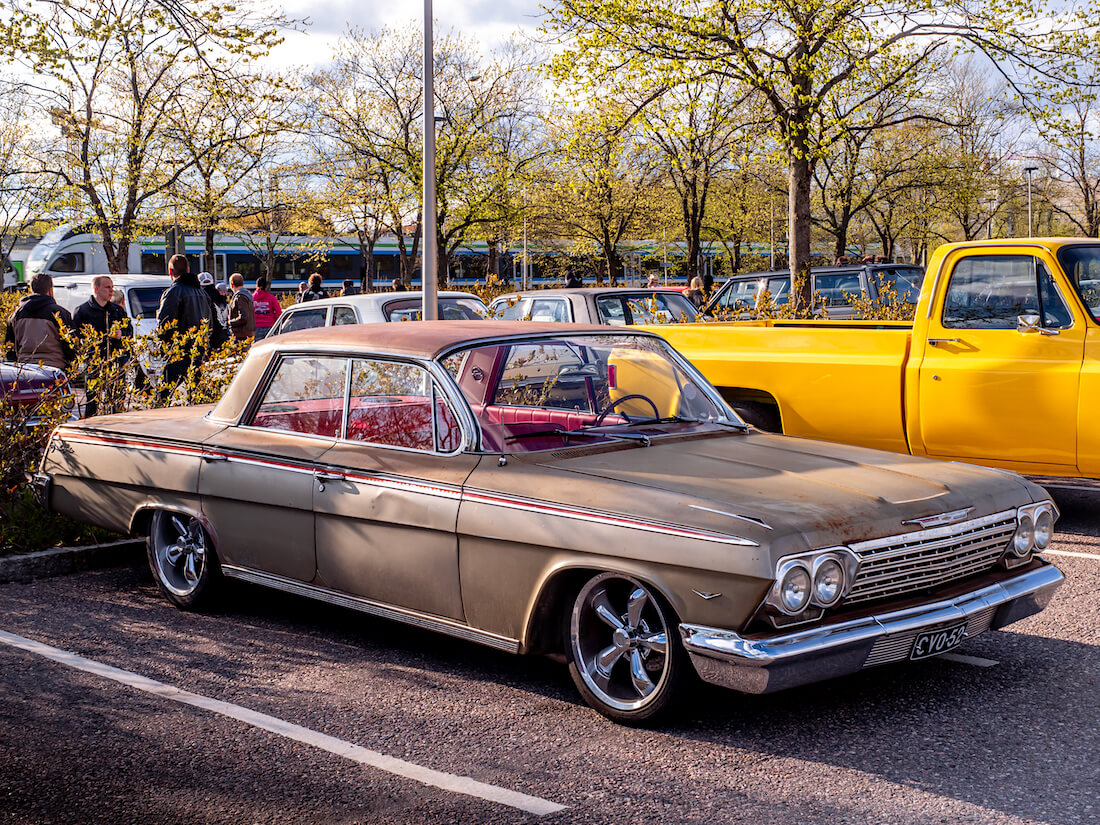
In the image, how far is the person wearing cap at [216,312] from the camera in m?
14.1

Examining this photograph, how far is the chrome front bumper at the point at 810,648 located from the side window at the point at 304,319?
11.0 metres

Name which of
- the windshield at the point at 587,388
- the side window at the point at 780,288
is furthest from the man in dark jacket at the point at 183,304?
the side window at the point at 780,288

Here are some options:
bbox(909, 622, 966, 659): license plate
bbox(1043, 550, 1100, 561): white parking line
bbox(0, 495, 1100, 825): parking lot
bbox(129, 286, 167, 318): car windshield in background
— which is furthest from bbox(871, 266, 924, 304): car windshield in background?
bbox(909, 622, 966, 659): license plate

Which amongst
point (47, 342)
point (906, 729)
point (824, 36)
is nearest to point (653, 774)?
point (906, 729)

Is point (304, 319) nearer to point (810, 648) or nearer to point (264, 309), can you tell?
point (264, 309)

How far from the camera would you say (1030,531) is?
500 cm

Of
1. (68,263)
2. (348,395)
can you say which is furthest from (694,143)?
(68,263)

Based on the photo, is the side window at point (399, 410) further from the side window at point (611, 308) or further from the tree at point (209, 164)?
the tree at point (209, 164)

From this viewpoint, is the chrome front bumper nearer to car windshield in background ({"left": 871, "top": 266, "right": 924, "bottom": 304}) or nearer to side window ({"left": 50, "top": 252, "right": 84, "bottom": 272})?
car windshield in background ({"left": 871, "top": 266, "right": 924, "bottom": 304})

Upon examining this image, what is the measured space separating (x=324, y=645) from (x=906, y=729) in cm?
268

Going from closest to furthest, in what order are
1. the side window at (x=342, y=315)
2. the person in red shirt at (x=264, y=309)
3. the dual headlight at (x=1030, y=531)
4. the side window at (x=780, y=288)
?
the dual headlight at (x=1030, y=531) → the side window at (x=342, y=315) → the person in red shirt at (x=264, y=309) → the side window at (x=780, y=288)

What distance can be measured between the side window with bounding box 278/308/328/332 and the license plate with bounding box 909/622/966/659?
10957 mm

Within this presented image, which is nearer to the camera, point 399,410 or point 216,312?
point 399,410

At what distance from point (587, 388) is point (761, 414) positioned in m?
3.77
